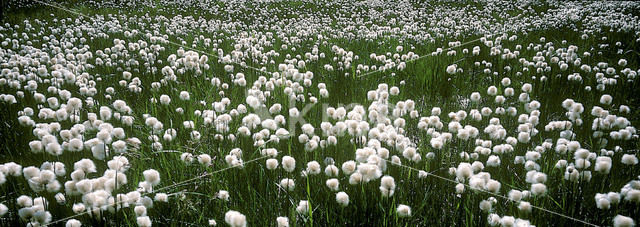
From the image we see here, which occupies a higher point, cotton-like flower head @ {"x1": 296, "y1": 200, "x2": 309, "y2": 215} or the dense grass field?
the dense grass field

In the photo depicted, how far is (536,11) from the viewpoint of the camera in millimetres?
11969

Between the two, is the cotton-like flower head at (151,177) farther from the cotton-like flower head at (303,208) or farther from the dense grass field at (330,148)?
the cotton-like flower head at (303,208)

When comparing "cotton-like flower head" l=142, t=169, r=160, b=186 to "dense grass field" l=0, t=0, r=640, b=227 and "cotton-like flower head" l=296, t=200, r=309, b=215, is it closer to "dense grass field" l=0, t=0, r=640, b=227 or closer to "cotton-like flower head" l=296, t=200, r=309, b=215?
"dense grass field" l=0, t=0, r=640, b=227

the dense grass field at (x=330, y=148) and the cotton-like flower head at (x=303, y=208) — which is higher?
the dense grass field at (x=330, y=148)

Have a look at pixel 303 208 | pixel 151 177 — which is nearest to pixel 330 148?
pixel 303 208

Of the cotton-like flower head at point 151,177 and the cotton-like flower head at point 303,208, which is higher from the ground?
the cotton-like flower head at point 151,177

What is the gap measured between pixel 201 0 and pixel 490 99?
1347 cm

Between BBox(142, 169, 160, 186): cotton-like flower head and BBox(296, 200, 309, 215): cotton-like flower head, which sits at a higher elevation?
BBox(142, 169, 160, 186): cotton-like flower head

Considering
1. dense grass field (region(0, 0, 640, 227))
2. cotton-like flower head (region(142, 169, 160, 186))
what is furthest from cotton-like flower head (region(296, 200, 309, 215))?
cotton-like flower head (region(142, 169, 160, 186))

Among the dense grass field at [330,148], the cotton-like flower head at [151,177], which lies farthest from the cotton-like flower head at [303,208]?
the cotton-like flower head at [151,177]

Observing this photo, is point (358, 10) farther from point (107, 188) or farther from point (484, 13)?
point (107, 188)

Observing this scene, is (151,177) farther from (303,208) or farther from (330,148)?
(330,148)

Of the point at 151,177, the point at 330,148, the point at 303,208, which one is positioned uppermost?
the point at 330,148

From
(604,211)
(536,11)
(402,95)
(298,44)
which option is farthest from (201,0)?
(604,211)
